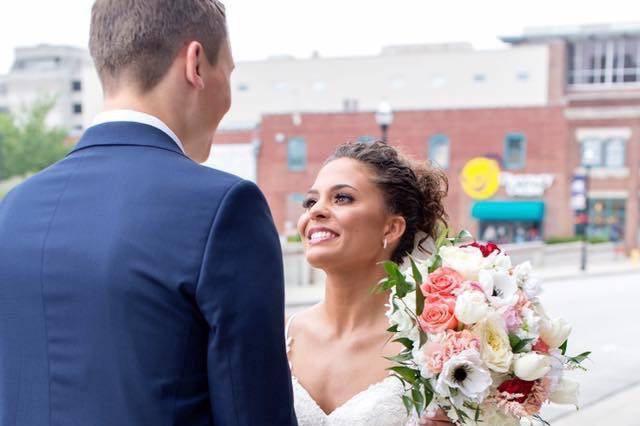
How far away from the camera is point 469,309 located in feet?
8.31

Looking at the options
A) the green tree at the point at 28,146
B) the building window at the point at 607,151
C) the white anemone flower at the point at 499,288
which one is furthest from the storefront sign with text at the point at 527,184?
the white anemone flower at the point at 499,288

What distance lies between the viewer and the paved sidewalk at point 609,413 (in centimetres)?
834

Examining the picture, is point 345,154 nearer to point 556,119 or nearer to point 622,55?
point 556,119

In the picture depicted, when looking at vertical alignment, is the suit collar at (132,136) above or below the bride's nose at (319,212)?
above

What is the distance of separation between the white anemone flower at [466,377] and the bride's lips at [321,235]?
100 cm

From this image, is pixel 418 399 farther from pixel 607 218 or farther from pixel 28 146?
pixel 28 146

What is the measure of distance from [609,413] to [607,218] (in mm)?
37453

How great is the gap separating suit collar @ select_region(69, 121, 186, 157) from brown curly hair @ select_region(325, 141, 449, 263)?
1.82 meters

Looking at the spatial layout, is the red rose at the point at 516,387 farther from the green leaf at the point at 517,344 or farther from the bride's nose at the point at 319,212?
the bride's nose at the point at 319,212

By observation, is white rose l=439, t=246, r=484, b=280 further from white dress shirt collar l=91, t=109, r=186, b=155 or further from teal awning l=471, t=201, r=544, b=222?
teal awning l=471, t=201, r=544, b=222

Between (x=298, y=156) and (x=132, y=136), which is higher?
(x=298, y=156)

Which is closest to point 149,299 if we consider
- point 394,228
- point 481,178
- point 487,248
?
point 487,248

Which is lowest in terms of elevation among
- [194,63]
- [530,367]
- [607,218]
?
[607,218]

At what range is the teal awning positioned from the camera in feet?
140
